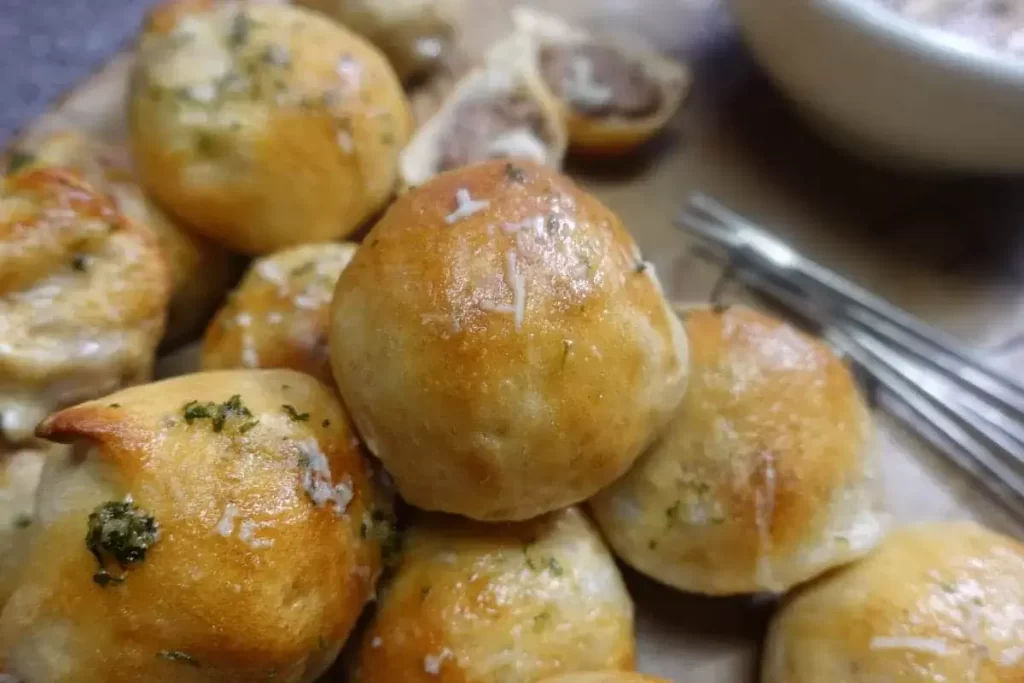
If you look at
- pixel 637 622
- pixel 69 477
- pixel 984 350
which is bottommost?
pixel 637 622

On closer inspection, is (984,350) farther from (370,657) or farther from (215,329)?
(215,329)

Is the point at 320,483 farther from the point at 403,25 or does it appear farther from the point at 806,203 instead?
the point at 806,203

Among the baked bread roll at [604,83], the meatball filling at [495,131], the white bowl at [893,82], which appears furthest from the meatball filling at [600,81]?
the white bowl at [893,82]

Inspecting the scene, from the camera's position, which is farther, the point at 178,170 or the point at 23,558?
the point at 178,170

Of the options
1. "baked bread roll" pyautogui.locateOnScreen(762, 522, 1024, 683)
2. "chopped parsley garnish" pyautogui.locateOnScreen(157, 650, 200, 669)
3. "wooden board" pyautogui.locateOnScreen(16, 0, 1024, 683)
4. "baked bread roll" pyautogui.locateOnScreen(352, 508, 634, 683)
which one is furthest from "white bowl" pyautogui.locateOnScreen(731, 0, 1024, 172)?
"chopped parsley garnish" pyautogui.locateOnScreen(157, 650, 200, 669)

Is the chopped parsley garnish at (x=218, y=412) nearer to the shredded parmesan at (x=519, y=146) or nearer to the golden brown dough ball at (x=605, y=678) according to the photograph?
the golden brown dough ball at (x=605, y=678)

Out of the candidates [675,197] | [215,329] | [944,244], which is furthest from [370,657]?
[944,244]
